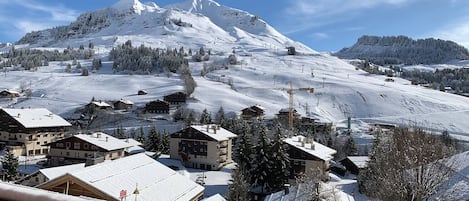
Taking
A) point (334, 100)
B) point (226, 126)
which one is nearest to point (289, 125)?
point (226, 126)

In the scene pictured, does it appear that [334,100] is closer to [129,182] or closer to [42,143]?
[42,143]

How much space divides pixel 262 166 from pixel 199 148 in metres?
11.3

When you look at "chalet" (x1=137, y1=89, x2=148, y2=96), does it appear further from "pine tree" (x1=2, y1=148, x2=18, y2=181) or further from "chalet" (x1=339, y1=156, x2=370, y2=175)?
"pine tree" (x1=2, y1=148, x2=18, y2=181)

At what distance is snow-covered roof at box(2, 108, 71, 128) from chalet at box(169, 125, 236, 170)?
594 inches

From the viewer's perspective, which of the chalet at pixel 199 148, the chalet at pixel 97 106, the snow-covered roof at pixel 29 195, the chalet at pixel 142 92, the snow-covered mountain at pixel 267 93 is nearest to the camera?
the snow-covered roof at pixel 29 195

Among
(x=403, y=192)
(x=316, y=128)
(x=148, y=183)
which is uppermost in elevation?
(x=403, y=192)

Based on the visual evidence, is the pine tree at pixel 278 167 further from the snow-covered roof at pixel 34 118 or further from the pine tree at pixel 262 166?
the snow-covered roof at pixel 34 118

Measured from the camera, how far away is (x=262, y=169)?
3469cm

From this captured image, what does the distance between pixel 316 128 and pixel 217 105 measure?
26478 millimetres

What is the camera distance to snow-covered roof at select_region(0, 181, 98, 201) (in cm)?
237

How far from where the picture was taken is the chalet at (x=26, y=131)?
4453 cm

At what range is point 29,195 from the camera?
2400 mm

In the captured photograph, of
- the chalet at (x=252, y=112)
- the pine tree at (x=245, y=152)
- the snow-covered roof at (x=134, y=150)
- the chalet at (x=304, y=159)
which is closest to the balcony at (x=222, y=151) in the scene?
the pine tree at (x=245, y=152)

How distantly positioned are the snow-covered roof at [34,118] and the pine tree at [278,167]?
89.2 ft
